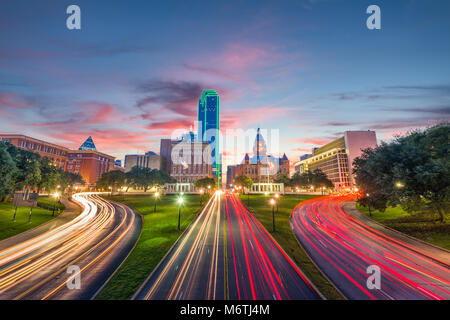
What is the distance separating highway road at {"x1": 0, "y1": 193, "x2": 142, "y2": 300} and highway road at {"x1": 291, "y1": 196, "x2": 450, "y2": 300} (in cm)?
2159

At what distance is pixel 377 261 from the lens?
1967cm

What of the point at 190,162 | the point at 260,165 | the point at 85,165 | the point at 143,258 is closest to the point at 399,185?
the point at 143,258

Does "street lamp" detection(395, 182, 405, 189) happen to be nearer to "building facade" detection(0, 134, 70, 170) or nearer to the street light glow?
the street light glow

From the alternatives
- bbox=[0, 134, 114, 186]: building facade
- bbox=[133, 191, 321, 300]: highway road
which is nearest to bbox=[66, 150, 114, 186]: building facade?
bbox=[0, 134, 114, 186]: building facade

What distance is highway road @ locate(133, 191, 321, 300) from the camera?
1385 cm

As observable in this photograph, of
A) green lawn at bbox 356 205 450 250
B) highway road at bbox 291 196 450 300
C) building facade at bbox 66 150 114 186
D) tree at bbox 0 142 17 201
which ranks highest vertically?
building facade at bbox 66 150 114 186

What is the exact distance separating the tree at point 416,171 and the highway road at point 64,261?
35.9 metres

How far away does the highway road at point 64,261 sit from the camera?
14.3 meters

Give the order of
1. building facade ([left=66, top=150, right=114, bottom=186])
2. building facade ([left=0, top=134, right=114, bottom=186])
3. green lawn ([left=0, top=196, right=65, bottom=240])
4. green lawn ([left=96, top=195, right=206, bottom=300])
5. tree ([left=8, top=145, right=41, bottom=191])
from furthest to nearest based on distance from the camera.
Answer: building facade ([left=66, top=150, right=114, bottom=186]) → building facade ([left=0, top=134, right=114, bottom=186]) → tree ([left=8, top=145, right=41, bottom=191]) → green lawn ([left=0, top=196, right=65, bottom=240]) → green lawn ([left=96, top=195, right=206, bottom=300])

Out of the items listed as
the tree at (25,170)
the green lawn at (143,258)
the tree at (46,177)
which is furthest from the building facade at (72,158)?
the green lawn at (143,258)

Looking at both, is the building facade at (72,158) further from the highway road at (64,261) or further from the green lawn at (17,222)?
the highway road at (64,261)

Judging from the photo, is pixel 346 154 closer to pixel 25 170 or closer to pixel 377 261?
pixel 377 261

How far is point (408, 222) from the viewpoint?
32.7 meters

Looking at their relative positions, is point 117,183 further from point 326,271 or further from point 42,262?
point 326,271
